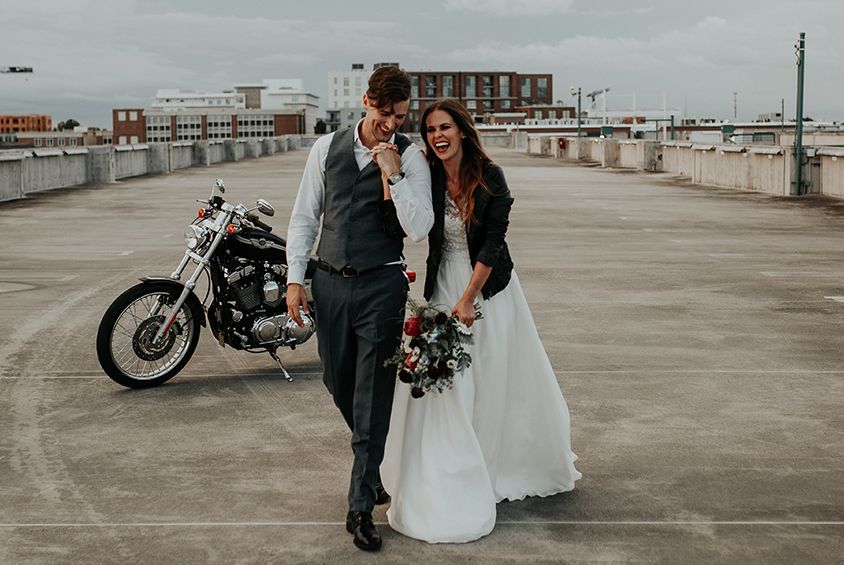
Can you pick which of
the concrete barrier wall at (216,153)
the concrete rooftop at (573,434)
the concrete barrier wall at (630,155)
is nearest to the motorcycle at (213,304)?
the concrete rooftop at (573,434)

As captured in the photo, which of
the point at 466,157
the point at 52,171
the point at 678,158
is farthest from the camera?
the point at 678,158

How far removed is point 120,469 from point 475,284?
7.73 ft

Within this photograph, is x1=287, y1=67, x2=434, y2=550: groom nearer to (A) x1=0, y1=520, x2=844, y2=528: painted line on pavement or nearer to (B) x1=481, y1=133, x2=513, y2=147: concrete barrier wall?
(A) x1=0, y1=520, x2=844, y2=528: painted line on pavement

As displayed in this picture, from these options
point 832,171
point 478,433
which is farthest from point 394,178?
point 832,171

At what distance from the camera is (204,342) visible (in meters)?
10.2

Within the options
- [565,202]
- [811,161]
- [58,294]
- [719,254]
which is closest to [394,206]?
[58,294]

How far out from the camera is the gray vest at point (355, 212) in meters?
5.10

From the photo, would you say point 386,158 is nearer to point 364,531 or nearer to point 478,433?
point 478,433

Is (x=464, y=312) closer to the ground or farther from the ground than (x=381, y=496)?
farther from the ground

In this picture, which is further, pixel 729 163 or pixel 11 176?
pixel 729 163

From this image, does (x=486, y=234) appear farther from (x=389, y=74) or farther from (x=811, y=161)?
(x=811, y=161)

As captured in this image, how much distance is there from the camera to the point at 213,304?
841 centimetres

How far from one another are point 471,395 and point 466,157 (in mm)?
1036

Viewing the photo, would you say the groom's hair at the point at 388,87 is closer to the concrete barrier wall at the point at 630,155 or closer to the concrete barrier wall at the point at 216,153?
the concrete barrier wall at the point at 630,155
